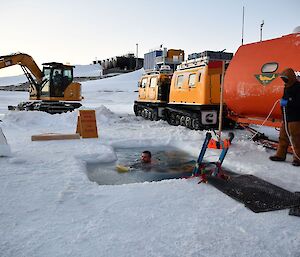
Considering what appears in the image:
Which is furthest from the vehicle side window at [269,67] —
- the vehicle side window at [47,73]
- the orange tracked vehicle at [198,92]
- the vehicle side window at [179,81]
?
the vehicle side window at [47,73]

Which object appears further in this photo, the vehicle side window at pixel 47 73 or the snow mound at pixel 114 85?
the snow mound at pixel 114 85

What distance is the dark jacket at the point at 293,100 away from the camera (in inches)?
239

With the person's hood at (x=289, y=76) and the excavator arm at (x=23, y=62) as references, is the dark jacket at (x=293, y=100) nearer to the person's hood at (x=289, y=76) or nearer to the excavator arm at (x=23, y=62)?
the person's hood at (x=289, y=76)

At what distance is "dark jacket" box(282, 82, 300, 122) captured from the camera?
239 inches

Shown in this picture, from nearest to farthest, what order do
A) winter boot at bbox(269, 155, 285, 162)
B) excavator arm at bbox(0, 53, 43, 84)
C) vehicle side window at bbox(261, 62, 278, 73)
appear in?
winter boot at bbox(269, 155, 285, 162), vehicle side window at bbox(261, 62, 278, 73), excavator arm at bbox(0, 53, 43, 84)

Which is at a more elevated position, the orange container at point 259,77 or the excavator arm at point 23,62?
the excavator arm at point 23,62

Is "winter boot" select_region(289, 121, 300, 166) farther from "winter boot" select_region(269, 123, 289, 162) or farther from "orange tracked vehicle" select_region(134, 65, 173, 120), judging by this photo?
"orange tracked vehicle" select_region(134, 65, 173, 120)

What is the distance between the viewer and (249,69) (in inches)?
301

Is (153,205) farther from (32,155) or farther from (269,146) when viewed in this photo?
(269,146)

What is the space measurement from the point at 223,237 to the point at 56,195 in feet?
7.58

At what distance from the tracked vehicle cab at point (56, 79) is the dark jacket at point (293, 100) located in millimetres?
13630

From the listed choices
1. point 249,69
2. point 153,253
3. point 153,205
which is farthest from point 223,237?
point 249,69

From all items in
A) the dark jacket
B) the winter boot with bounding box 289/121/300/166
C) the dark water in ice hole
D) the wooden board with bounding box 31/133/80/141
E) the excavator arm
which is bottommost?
the dark water in ice hole

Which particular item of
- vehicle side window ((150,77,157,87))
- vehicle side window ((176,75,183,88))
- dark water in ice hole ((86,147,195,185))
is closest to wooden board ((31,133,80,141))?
dark water in ice hole ((86,147,195,185))
